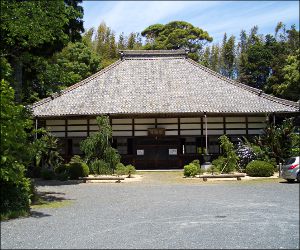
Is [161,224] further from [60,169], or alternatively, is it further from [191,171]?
[60,169]

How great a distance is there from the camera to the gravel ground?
7.19m

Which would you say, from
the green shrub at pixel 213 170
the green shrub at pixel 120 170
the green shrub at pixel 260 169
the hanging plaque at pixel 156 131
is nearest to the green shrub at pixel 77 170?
the green shrub at pixel 120 170

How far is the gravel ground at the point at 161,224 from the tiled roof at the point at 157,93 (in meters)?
13.5

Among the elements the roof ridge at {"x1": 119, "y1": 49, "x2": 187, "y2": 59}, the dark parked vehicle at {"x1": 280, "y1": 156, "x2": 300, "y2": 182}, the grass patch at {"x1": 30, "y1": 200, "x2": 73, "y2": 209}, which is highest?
the roof ridge at {"x1": 119, "y1": 49, "x2": 187, "y2": 59}

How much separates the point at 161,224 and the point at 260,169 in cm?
1239

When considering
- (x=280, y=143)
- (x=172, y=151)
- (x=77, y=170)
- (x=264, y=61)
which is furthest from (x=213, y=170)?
(x=264, y=61)

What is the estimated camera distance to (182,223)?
877 cm

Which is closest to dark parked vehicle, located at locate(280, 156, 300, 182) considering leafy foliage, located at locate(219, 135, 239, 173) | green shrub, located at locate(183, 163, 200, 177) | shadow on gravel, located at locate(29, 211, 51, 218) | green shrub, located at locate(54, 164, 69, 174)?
leafy foliage, located at locate(219, 135, 239, 173)

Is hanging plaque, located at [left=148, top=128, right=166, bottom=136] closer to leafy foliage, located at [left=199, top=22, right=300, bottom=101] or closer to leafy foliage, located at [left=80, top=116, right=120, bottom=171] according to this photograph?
leafy foliage, located at [left=80, top=116, right=120, bottom=171]

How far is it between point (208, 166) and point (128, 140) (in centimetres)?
625

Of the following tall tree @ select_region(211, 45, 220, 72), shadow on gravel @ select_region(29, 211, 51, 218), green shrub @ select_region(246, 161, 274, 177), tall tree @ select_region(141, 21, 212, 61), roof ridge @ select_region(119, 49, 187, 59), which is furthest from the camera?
tall tree @ select_region(211, 45, 220, 72)

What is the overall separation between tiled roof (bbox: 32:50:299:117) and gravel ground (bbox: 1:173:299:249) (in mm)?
13517

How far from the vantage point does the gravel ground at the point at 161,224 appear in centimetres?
719

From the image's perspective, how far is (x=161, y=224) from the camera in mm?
8812
